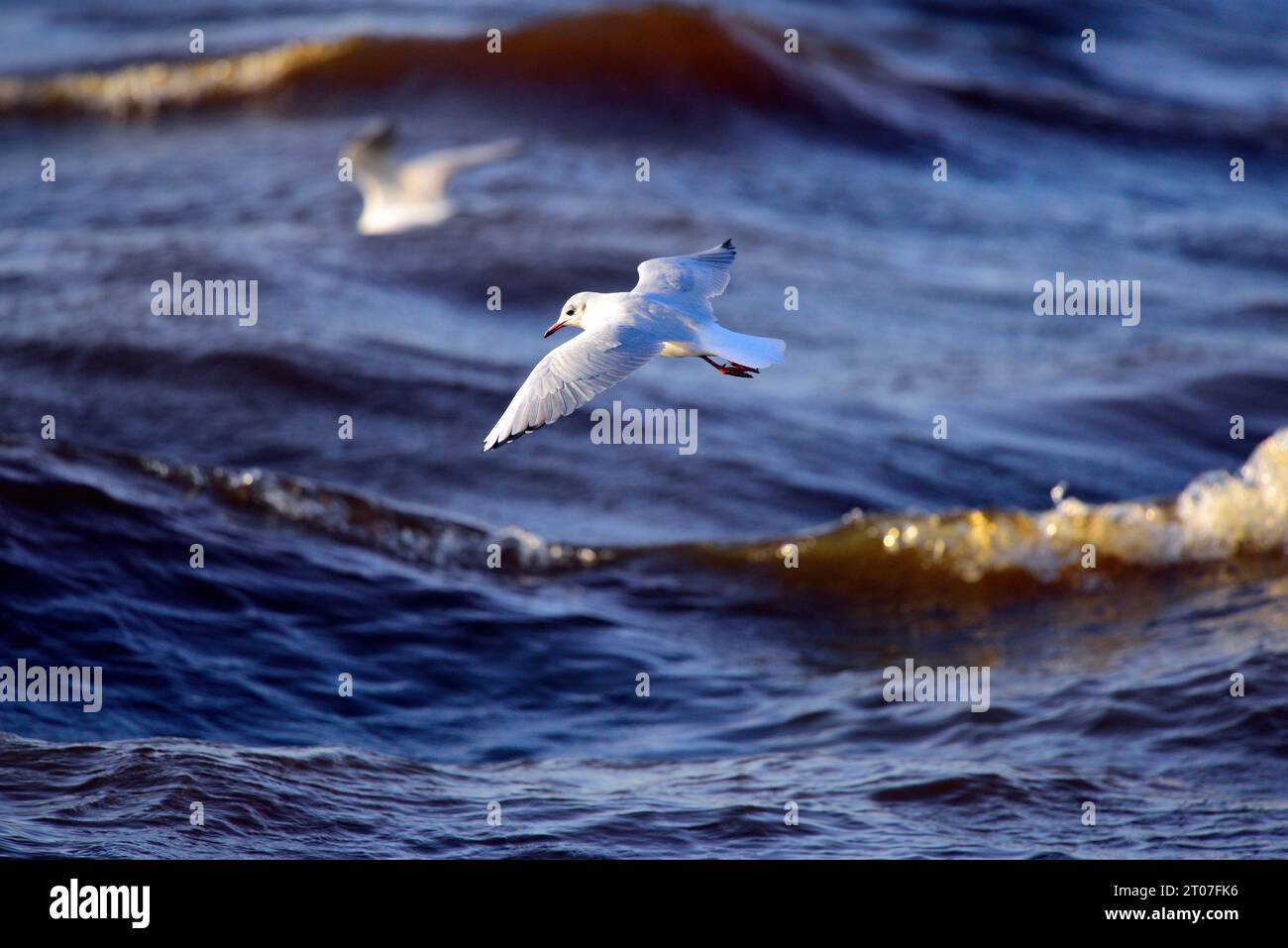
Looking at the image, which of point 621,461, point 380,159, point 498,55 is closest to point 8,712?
point 621,461

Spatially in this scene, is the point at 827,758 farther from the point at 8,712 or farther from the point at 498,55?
the point at 498,55

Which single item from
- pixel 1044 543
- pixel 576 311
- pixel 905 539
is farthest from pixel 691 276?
pixel 1044 543

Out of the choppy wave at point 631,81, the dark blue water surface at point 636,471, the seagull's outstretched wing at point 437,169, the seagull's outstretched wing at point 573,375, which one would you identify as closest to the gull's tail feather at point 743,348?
the seagull's outstretched wing at point 573,375

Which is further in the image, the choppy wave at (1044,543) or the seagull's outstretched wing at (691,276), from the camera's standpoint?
the choppy wave at (1044,543)

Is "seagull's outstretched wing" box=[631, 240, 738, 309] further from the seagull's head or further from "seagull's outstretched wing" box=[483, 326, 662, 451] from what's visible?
"seagull's outstretched wing" box=[483, 326, 662, 451]

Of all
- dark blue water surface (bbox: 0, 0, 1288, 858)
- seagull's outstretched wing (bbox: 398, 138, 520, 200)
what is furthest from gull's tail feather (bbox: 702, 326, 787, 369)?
seagull's outstretched wing (bbox: 398, 138, 520, 200)

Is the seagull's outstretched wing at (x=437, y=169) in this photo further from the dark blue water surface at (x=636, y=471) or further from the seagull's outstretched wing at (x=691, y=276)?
the seagull's outstretched wing at (x=691, y=276)

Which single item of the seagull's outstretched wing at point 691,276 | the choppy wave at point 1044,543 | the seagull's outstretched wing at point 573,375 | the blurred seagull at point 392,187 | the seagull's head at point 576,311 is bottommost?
the choppy wave at point 1044,543

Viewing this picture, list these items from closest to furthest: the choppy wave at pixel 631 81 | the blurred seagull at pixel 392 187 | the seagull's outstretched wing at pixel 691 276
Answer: the seagull's outstretched wing at pixel 691 276 → the blurred seagull at pixel 392 187 → the choppy wave at pixel 631 81

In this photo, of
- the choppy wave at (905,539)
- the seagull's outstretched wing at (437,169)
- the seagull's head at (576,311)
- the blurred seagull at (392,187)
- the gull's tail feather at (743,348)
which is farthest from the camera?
the seagull's outstretched wing at (437,169)
